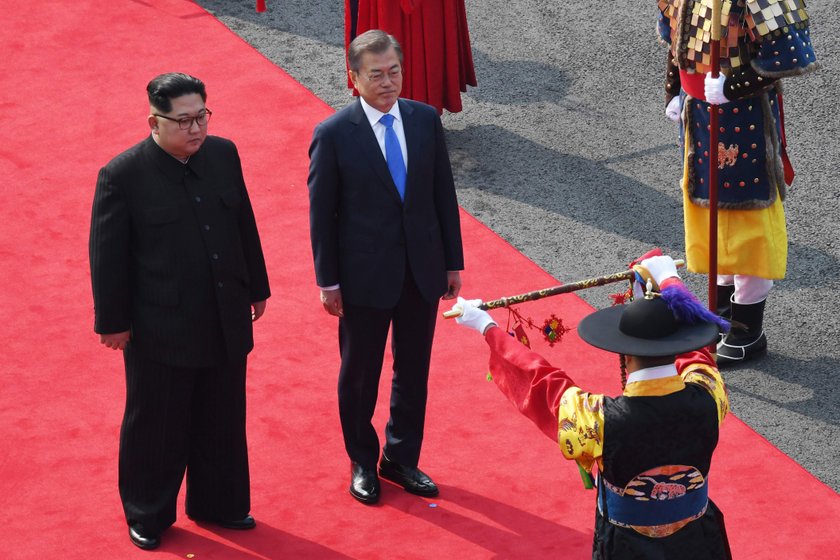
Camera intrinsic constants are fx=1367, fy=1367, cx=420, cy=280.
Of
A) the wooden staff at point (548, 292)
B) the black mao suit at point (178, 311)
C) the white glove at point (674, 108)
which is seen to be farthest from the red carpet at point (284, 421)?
the wooden staff at point (548, 292)

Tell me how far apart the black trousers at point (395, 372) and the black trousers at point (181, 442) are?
387 millimetres

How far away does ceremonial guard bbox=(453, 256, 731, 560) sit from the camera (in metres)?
3.57

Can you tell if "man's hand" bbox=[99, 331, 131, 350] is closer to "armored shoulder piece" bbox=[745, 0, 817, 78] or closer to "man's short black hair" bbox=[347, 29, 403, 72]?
"man's short black hair" bbox=[347, 29, 403, 72]

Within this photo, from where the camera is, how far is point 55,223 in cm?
674

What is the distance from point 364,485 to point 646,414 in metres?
1.61

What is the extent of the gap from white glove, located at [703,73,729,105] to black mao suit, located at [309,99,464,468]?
1.26m

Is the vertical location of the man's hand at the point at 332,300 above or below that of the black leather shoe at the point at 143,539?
above

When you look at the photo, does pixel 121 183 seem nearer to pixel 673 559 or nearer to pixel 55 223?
pixel 673 559

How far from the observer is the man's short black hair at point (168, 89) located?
13.8 feet

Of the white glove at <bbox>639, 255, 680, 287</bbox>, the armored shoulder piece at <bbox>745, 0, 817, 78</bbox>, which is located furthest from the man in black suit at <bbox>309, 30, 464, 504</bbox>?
the armored shoulder piece at <bbox>745, 0, 817, 78</bbox>

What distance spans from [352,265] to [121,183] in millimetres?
828

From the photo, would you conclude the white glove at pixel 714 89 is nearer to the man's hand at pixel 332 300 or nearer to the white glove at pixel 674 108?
the white glove at pixel 674 108

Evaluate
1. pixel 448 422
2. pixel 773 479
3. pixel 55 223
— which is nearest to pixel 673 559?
pixel 773 479

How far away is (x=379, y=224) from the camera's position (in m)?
4.62
